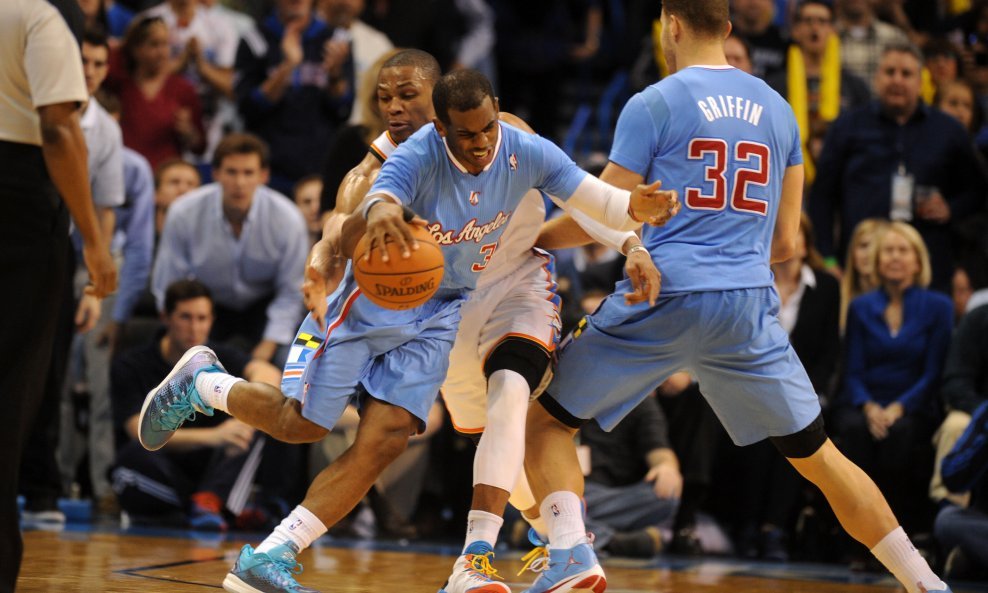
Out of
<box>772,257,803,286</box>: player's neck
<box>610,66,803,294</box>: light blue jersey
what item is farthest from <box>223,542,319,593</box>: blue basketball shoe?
<box>772,257,803,286</box>: player's neck

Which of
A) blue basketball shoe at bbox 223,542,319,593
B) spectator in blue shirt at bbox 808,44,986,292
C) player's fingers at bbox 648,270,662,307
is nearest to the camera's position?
blue basketball shoe at bbox 223,542,319,593

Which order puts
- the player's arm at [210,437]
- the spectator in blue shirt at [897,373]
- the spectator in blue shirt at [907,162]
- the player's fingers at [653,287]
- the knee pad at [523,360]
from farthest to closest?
the spectator in blue shirt at [907,162]
the player's arm at [210,437]
the spectator in blue shirt at [897,373]
the knee pad at [523,360]
the player's fingers at [653,287]

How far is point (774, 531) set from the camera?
776cm

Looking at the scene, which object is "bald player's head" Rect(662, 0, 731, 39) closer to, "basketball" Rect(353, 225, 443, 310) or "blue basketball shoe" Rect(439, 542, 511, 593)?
"basketball" Rect(353, 225, 443, 310)

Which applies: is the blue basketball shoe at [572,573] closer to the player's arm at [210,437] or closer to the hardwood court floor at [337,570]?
the hardwood court floor at [337,570]

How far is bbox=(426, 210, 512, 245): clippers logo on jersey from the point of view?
473 cm

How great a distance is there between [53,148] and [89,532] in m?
3.41

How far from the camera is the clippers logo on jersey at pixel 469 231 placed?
473 centimetres

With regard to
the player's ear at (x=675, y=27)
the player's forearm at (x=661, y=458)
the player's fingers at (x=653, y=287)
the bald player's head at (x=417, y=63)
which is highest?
the player's ear at (x=675, y=27)

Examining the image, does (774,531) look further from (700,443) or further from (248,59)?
(248,59)

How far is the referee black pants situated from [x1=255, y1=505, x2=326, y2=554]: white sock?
2.67 feet

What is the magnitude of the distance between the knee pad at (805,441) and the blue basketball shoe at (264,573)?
176cm

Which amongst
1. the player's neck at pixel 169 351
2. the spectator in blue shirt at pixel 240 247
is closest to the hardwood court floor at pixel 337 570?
the player's neck at pixel 169 351

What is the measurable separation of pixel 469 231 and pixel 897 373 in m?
3.94
